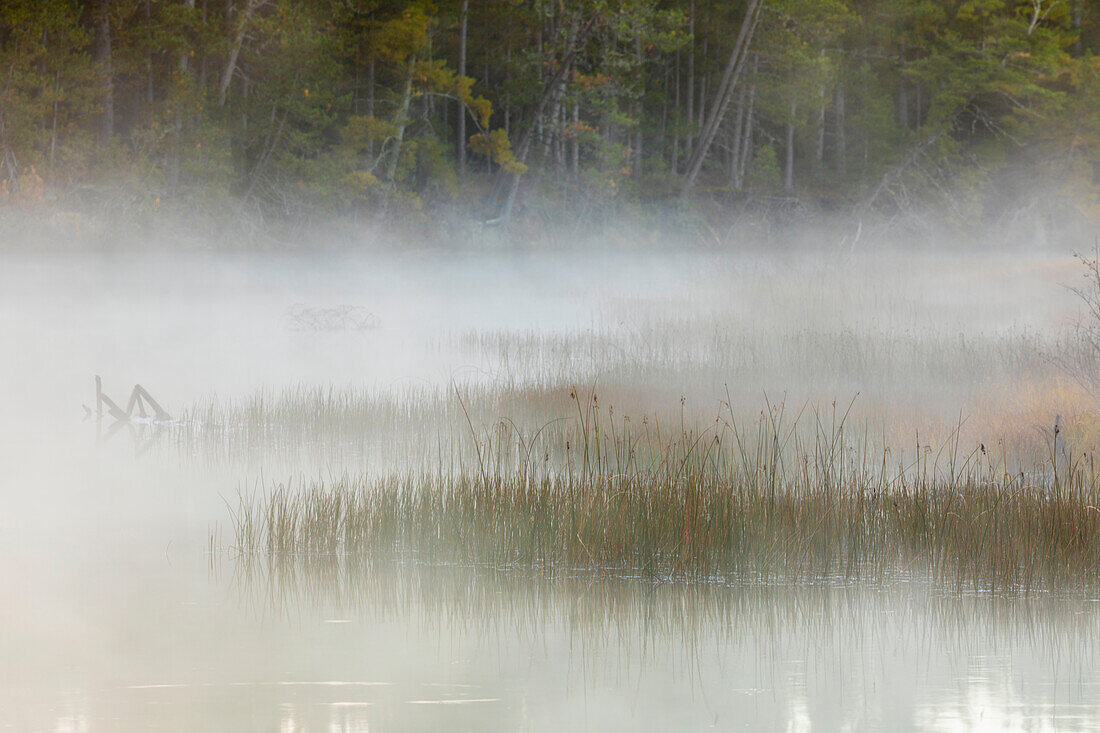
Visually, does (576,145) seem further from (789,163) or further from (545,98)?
(789,163)

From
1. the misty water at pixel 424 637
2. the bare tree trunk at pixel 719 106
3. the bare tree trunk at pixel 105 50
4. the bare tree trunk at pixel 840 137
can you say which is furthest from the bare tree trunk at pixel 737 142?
the misty water at pixel 424 637

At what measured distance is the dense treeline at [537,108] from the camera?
A: 29109mm

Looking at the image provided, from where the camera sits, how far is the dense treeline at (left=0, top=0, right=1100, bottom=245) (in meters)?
29.1

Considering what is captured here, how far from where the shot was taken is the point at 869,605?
557 cm

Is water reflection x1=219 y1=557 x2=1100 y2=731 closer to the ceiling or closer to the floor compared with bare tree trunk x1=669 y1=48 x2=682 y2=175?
closer to the floor

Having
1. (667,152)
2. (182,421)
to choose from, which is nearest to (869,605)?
(182,421)

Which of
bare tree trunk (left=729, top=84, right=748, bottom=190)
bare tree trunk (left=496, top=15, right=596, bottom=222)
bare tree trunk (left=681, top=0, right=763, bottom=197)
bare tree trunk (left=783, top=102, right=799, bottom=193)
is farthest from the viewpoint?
bare tree trunk (left=783, top=102, right=799, bottom=193)

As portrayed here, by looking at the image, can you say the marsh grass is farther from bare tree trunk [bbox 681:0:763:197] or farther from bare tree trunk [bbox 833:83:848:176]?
bare tree trunk [bbox 833:83:848:176]

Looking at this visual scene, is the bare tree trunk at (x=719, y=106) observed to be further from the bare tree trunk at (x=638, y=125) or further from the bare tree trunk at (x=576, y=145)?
the bare tree trunk at (x=576, y=145)

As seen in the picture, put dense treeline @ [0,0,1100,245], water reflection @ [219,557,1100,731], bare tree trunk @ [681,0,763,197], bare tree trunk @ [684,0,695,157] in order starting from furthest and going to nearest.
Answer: bare tree trunk @ [684,0,695,157] → bare tree trunk @ [681,0,763,197] → dense treeline @ [0,0,1100,245] → water reflection @ [219,557,1100,731]

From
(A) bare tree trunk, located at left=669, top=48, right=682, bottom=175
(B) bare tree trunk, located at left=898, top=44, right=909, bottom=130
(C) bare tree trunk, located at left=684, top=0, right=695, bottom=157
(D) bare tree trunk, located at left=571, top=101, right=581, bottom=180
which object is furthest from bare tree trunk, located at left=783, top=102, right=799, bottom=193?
(D) bare tree trunk, located at left=571, top=101, right=581, bottom=180

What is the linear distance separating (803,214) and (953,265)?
1139 cm

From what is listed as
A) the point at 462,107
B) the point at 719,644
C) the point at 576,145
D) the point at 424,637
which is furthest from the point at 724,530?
the point at 462,107

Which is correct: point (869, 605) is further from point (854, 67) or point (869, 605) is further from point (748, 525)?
point (854, 67)
